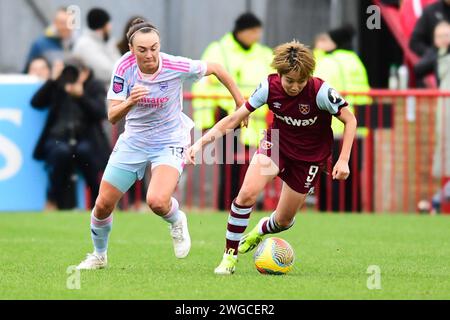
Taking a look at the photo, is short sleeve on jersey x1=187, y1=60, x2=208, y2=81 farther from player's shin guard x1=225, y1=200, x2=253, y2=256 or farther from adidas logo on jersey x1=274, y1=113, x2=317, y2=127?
player's shin guard x1=225, y1=200, x2=253, y2=256

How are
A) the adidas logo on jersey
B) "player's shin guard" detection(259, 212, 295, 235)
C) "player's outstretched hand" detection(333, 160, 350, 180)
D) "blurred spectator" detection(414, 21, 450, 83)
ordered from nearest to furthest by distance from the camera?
"player's outstretched hand" detection(333, 160, 350, 180) < the adidas logo on jersey < "player's shin guard" detection(259, 212, 295, 235) < "blurred spectator" detection(414, 21, 450, 83)

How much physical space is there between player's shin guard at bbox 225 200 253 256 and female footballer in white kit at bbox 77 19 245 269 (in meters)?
0.57

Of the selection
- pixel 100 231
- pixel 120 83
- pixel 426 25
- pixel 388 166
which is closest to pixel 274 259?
pixel 100 231

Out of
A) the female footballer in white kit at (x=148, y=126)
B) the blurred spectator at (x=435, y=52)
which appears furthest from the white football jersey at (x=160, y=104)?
the blurred spectator at (x=435, y=52)

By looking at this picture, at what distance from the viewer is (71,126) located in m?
16.8

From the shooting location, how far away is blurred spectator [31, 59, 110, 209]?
659 inches

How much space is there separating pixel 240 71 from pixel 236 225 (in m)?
6.76

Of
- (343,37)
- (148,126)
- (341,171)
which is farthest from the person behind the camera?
(343,37)

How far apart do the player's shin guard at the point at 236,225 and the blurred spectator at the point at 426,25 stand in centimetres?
811

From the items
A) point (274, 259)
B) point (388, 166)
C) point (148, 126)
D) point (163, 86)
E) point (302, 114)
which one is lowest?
point (274, 259)

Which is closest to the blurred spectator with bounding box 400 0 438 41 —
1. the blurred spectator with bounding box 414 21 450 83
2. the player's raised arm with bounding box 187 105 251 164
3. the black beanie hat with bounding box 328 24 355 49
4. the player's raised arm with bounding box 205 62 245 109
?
the blurred spectator with bounding box 414 21 450 83

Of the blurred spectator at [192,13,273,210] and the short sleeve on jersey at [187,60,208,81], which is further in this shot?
the blurred spectator at [192,13,273,210]

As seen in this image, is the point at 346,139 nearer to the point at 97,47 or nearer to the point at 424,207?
the point at 424,207

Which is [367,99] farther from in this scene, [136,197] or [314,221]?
[136,197]
